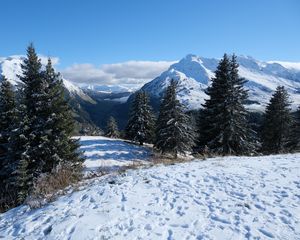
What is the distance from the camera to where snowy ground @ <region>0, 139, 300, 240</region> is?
6.10 m

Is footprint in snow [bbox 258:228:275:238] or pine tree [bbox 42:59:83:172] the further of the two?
pine tree [bbox 42:59:83:172]

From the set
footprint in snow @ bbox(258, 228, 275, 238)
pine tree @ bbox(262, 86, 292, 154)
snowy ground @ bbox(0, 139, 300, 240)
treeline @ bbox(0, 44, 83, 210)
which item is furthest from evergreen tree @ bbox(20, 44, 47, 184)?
pine tree @ bbox(262, 86, 292, 154)

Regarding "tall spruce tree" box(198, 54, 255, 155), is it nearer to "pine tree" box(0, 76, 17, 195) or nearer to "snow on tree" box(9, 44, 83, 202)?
"snow on tree" box(9, 44, 83, 202)

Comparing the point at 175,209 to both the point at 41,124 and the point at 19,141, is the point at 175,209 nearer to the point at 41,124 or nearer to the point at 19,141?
the point at 41,124

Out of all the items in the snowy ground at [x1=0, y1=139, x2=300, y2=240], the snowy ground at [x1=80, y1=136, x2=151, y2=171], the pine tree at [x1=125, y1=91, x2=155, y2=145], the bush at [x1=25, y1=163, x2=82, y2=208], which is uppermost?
the snowy ground at [x1=0, y1=139, x2=300, y2=240]

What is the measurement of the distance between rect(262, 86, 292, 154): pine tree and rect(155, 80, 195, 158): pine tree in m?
9.03

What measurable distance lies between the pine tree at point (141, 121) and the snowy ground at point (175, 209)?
34.2 m

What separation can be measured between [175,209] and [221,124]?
21.1 m

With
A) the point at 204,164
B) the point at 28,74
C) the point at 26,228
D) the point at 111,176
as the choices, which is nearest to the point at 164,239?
the point at 26,228

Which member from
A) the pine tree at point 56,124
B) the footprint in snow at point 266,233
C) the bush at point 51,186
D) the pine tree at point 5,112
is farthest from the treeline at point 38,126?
the footprint in snow at point 266,233

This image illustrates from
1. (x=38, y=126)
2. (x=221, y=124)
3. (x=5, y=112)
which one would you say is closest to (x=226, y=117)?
(x=221, y=124)

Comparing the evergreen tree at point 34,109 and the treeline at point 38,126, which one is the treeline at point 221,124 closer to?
the treeline at point 38,126

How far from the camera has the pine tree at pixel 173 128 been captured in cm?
3612

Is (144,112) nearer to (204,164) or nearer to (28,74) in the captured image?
(28,74)
